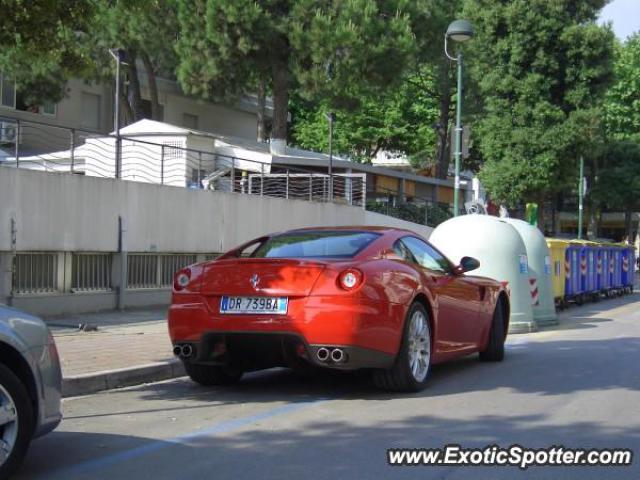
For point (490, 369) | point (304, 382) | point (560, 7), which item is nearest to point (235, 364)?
point (304, 382)

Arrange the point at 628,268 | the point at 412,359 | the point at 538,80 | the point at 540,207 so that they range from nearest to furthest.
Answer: the point at 412,359, the point at 628,268, the point at 538,80, the point at 540,207

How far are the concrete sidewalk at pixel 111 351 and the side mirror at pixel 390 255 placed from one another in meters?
2.80

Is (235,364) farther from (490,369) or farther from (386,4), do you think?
(386,4)

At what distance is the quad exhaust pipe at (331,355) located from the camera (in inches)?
263

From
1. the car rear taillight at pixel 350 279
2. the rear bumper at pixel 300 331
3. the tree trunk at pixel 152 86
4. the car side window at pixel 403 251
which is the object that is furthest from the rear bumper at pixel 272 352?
the tree trunk at pixel 152 86

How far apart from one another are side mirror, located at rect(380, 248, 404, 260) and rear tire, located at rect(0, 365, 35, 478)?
12.1 feet

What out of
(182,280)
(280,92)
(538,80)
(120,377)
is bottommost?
(120,377)

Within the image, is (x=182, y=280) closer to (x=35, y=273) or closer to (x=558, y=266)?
(x=35, y=273)

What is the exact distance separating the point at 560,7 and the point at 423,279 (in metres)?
22.4

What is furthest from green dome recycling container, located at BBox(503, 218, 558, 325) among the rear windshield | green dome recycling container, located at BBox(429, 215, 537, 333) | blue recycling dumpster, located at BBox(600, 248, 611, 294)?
blue recycling dumpster, located at BBox(600, 248, 611, 294)

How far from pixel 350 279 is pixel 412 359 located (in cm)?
114

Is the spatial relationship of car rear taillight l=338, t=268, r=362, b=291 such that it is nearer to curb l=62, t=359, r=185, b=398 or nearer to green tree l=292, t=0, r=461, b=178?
curb l=62, t=359, r=185, b=398

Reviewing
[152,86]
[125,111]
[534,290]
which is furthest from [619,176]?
[534,290]

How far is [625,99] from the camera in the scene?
1756 inches
